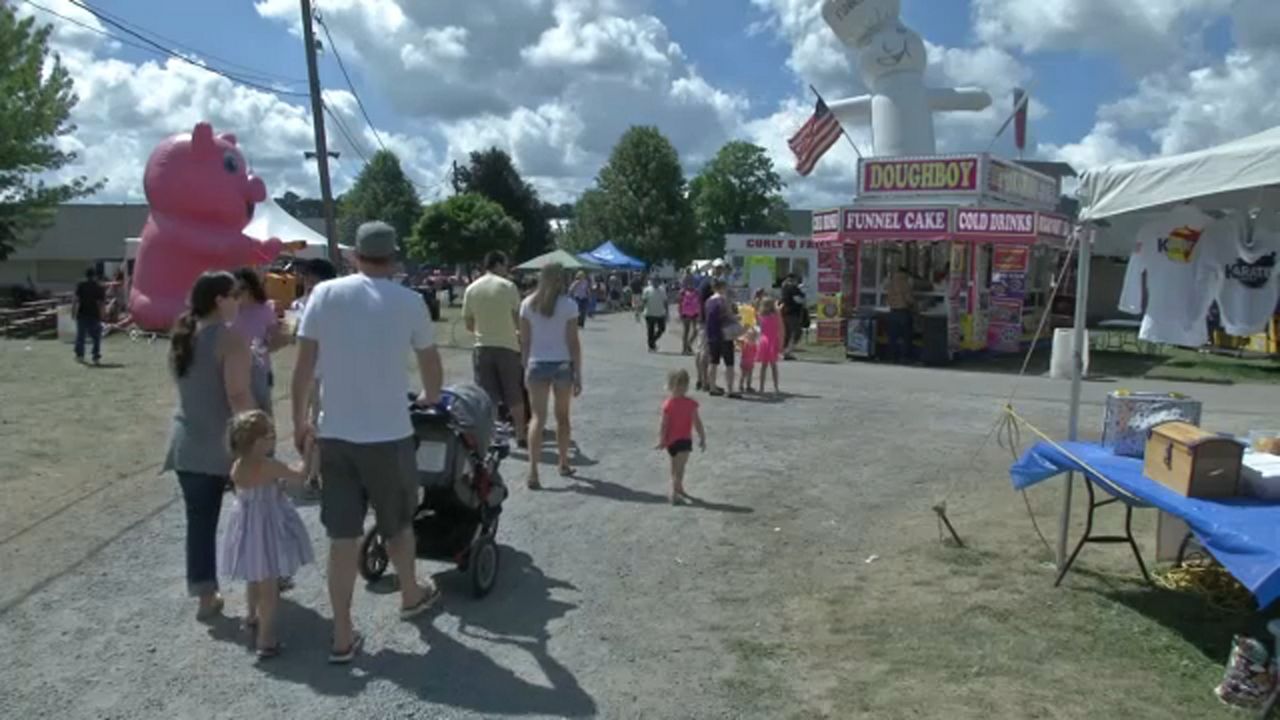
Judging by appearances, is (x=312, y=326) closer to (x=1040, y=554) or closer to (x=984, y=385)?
(x=1040, y=554)

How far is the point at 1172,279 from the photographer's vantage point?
8.81 meters

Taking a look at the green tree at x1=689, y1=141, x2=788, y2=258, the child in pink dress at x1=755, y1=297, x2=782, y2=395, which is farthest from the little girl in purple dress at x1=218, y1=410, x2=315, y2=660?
the green tree at x1=689, y1=141, x2=788, y2=258

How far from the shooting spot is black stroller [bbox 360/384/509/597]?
16.7ft

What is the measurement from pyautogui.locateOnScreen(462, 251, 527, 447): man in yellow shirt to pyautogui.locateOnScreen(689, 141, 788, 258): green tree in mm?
75154

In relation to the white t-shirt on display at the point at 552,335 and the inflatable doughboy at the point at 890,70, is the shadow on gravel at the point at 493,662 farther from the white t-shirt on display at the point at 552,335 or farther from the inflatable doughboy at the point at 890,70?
the inflatable doughboy at the point at 890,70

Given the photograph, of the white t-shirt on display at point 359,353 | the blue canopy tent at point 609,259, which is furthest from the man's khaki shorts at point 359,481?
the blue canopy tent at point 609,259

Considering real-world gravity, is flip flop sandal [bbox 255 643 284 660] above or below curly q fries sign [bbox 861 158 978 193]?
below

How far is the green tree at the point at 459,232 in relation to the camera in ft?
155

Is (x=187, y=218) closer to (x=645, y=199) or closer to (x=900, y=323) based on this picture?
(x=900, y=323)

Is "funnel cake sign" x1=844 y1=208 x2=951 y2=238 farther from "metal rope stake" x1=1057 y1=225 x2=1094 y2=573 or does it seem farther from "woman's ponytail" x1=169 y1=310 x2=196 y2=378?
"woman's ponytail" x1=169 y1=310 x2=196 y2=378

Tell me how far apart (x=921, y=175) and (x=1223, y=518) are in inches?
698

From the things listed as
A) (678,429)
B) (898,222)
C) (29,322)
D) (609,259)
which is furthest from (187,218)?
(609,259)

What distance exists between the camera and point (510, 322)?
821 cm

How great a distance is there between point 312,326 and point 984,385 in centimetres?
1330
